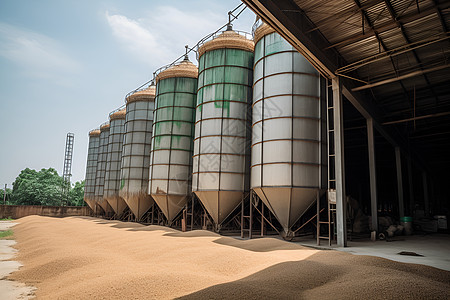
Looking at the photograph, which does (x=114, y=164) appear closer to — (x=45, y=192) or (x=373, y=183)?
(x=45, y=192)

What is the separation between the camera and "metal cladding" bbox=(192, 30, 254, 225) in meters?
19.5

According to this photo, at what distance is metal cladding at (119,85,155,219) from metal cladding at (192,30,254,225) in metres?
10.4

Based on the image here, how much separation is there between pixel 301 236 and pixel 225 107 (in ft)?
31.3

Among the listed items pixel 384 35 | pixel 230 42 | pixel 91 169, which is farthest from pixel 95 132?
pixel 384 35

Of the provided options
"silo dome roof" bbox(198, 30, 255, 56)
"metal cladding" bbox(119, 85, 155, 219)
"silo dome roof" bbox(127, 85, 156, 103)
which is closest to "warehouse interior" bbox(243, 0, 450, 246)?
"silo dome roof" bbox(198, 30, 255, 56)

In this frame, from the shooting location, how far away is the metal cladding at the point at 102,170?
39.8 m

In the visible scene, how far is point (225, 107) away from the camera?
2044 cm

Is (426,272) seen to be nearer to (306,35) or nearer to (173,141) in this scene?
(306,35)

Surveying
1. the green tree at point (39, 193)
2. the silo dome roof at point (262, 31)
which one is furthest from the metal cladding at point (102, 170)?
the silo dome roof at point (262, 31)

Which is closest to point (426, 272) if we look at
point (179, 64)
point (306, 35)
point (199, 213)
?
point (306, 35)

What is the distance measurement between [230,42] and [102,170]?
28606 mm

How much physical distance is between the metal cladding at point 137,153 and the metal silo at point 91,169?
15246 mm

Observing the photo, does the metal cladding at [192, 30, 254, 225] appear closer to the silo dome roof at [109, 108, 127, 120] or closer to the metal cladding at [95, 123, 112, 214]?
the silo dome roof at [109, 108, 127, 120]

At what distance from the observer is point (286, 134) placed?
52.1 feet
